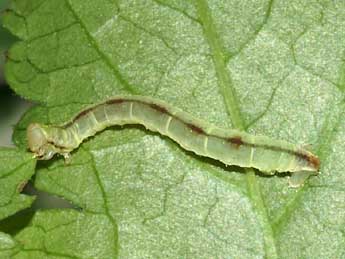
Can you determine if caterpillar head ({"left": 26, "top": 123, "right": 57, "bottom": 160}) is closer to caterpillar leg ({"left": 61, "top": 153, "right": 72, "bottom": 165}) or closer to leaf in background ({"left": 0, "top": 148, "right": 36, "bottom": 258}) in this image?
caterpillar leg ({"left": 61, "top": 153, "right": 72, "bottom": 165})

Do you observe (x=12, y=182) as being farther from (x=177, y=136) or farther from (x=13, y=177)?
(x=177, y=136)

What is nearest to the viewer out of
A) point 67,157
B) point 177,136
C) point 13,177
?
point 13,177

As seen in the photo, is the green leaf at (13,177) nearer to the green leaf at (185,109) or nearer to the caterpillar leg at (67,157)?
the green leaf at (185,109)

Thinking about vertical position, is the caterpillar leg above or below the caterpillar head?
below

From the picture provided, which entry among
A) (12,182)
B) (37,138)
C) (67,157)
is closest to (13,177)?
(12,182)

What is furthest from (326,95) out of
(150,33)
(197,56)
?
(150,33)

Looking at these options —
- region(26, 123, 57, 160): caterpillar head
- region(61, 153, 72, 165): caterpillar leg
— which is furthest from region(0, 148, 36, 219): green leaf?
region(61, 153, 72, 165): caterpillar leg

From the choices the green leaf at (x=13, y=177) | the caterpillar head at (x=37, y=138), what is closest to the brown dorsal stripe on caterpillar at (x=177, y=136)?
the caterpillar head at (x=37, y=138)
